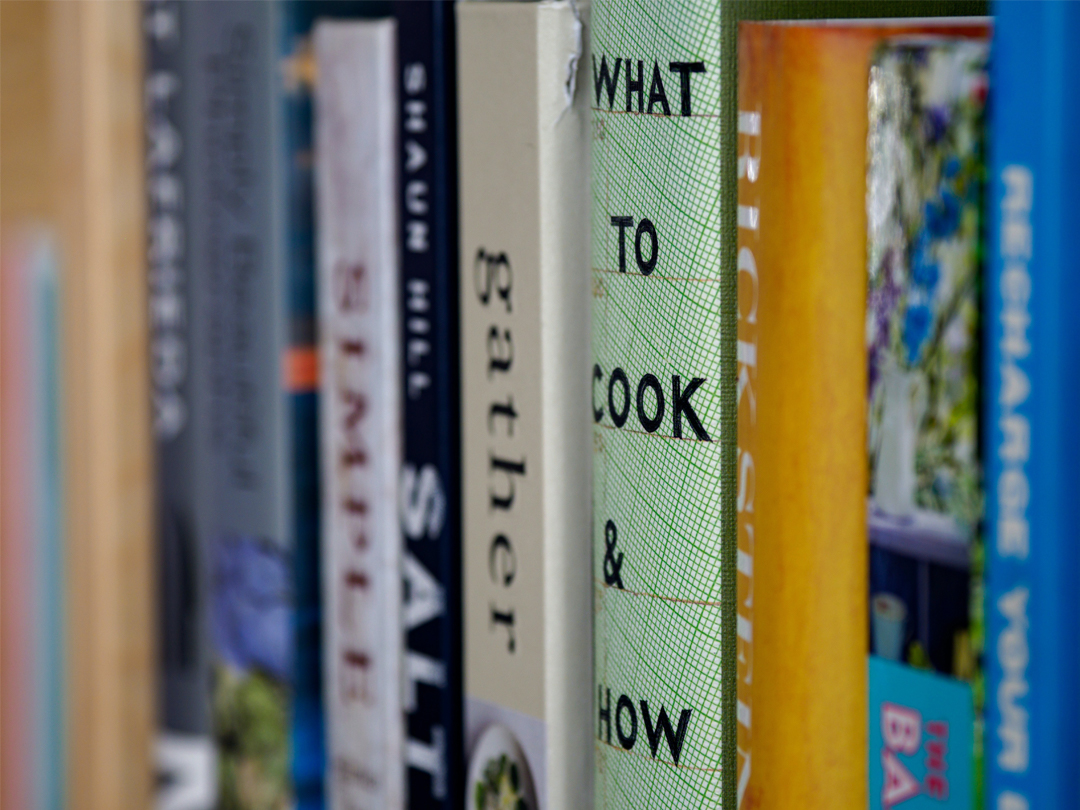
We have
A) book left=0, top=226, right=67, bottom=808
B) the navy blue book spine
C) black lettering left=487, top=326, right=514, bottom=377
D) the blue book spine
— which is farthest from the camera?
book left=0, top=226, right=67, bottom=808

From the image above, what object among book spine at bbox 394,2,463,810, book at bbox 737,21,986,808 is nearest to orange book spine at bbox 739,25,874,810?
book at bbox 737,21,986,808

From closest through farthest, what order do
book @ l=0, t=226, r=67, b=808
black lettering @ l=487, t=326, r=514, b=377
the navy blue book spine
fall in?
black lettering @ l=487, t=326, r=514, b=377, the navy blue book spine, book @ l=0, t=226, r=67, b=808

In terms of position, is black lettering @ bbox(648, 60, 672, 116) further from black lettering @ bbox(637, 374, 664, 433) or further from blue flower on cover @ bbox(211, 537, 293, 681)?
blue flower on cover @ bbox(211, 537, 293, 681)

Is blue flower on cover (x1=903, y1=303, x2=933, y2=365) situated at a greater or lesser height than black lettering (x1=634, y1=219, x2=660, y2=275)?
lesser

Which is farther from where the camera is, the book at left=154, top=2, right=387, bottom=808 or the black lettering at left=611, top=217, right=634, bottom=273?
the book at left=154, top=2, right=387, bottom=808

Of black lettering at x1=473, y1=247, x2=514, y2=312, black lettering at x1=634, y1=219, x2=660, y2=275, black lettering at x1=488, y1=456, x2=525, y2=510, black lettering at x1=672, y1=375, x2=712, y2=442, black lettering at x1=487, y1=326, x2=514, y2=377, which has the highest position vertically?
black lettering at x1=634, y1=219, x2=660, y2=275

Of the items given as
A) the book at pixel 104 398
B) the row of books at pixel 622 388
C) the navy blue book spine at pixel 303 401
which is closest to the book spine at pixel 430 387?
the row of books at pixel 622 388

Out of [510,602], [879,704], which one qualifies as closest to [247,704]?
[510,602]

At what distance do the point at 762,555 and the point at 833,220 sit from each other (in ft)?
0.28

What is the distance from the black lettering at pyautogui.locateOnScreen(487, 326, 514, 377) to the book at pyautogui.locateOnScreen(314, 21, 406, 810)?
0.17ft

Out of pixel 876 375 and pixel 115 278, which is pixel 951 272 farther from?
pixel 115 278

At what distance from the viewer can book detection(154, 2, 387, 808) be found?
0.45m

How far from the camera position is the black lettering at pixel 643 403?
10.9 inches

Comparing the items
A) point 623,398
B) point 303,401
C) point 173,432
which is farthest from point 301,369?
point 623,398
